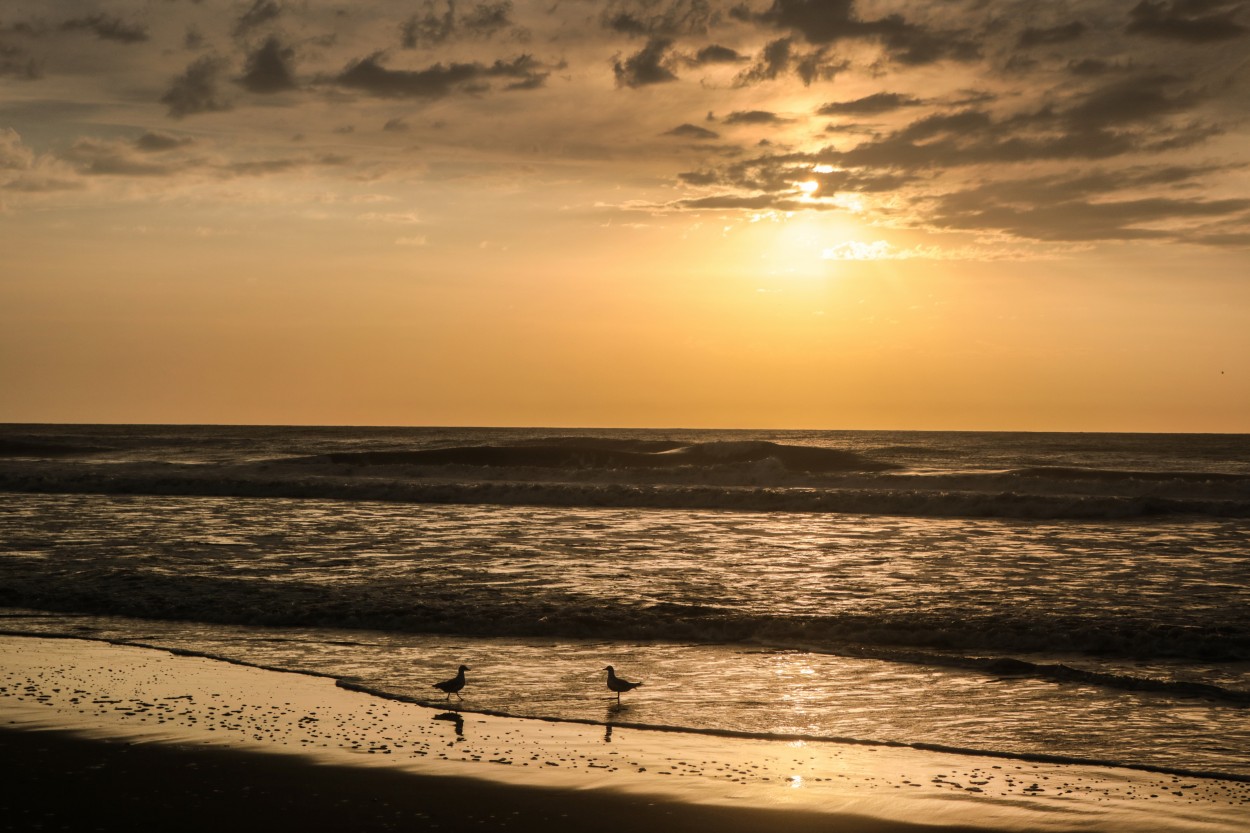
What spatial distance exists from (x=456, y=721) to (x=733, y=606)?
722 centimetres

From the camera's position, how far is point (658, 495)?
39.9 m

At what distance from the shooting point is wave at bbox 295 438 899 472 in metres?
57.0

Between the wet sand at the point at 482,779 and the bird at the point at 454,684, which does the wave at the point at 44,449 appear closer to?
the bird at the point at 454,684

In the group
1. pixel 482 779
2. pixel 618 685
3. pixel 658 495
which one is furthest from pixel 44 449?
pixel 482 779

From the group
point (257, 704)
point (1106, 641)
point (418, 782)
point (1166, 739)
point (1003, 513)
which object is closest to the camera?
point (418, 782)

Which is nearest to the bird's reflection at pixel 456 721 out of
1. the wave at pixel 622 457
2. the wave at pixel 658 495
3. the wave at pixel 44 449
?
the wave at pixel 658 495

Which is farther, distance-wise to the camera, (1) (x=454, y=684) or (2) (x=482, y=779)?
(1) (x=454, y=684)

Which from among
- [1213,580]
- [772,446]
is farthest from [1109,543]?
[772,446]

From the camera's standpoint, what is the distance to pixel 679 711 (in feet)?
37.4

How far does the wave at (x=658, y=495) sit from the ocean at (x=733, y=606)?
283 millimetres

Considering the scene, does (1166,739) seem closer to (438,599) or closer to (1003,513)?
(438,599)

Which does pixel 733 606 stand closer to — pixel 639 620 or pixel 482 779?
pixel 639 620

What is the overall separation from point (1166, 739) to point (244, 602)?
13290 mm

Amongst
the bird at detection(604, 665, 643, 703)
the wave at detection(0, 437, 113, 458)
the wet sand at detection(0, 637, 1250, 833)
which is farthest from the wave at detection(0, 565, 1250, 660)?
the wave at detection(0, 437, 113, 458)
